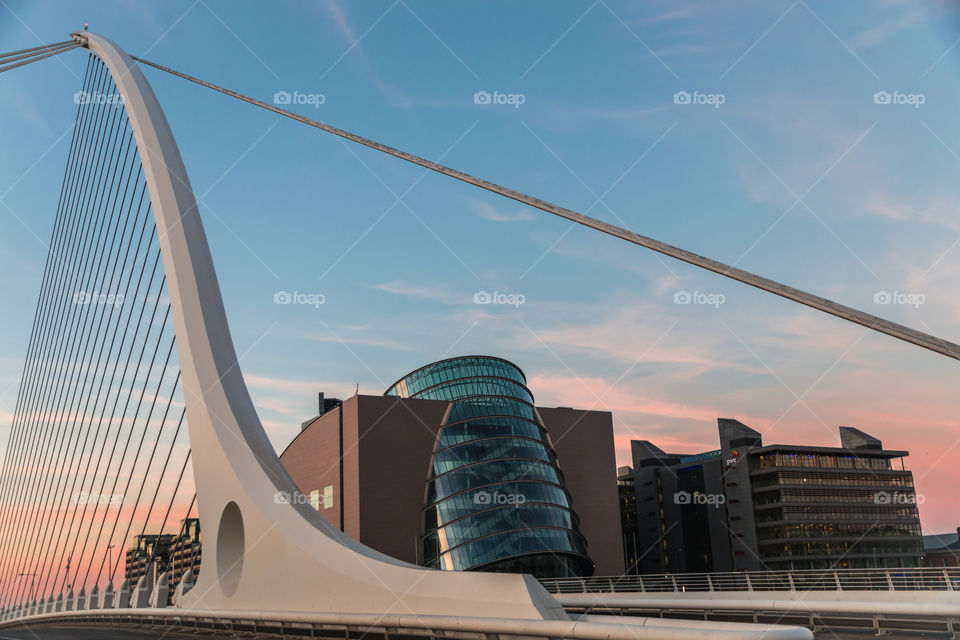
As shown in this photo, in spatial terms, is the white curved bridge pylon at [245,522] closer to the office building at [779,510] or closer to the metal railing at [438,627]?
the metal railing at [438,627]

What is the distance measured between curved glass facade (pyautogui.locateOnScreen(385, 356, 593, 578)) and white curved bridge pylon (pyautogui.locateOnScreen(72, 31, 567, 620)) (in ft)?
101

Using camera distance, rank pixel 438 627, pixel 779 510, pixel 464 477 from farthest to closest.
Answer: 1. pixel 779 510
2. pixel 464 477
3. pixel 438 627

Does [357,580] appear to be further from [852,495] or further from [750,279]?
[852,495]

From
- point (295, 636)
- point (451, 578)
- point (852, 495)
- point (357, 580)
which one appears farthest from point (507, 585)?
point (852, 495)

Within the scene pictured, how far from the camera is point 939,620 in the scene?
16.4 meters

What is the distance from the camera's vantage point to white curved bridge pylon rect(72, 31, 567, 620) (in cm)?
1127

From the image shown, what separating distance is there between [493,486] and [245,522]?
3643 cm

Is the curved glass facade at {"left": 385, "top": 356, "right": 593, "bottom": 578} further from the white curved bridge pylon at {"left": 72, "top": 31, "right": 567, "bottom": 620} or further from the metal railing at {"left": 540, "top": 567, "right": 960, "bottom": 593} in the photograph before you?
the white curved bridge pylon at {"left": 72, "top": 31, "right": 567, "bottom": 620}

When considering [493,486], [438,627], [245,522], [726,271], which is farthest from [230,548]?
[493,486]

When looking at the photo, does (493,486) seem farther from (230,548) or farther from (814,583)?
(230,548)

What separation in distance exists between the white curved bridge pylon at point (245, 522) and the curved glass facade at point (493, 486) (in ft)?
101

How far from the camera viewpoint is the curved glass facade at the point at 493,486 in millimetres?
48438

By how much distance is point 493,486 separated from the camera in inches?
2005

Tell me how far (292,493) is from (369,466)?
125 ft
